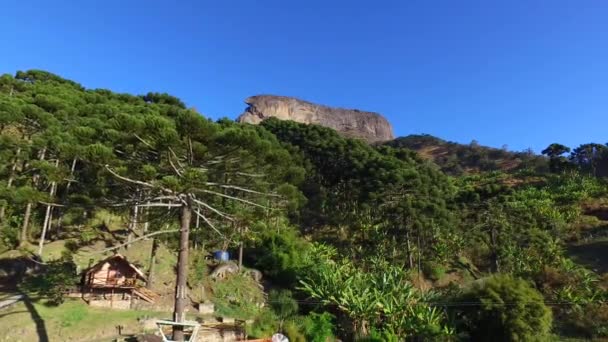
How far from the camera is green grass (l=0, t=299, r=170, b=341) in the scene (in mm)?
14344

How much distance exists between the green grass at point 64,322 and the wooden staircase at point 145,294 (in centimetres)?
149

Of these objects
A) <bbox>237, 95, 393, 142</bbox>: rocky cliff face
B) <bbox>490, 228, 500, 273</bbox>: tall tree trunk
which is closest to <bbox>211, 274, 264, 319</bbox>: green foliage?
<bbox>490, 228, 500, 273</bbox>: tall tree trunk

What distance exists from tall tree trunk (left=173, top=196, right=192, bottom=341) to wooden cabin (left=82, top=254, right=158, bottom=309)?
302 inches

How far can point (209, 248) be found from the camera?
89.8 ft

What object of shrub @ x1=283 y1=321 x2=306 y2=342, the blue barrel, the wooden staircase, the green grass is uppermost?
the blue barrel

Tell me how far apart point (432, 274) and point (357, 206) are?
7.88 m

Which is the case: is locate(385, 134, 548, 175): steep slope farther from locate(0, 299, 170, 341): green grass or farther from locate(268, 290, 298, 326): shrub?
locate(0, 299, 170, 341): green grass

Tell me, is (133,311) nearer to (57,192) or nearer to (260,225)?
(260,225)

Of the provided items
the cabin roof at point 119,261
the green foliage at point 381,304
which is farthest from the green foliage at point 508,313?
the cabin roof at point 119,261

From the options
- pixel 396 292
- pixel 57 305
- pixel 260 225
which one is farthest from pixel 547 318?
pixel 57 305

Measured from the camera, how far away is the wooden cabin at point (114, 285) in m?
17.8

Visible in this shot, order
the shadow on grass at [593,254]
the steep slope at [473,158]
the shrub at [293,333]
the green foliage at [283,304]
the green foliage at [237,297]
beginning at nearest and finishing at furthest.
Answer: the shrub at [293,333]
the green foliage at [237,297]
the green foliage at [283,304]
the shadow on grass at [593,254]
the steep slope at [473,158]

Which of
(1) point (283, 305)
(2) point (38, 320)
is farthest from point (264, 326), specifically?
(2) point (38, 320)

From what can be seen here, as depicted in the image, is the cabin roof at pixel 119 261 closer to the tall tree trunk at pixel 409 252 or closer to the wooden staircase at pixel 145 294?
the wooden staircase at pixel 145 294
